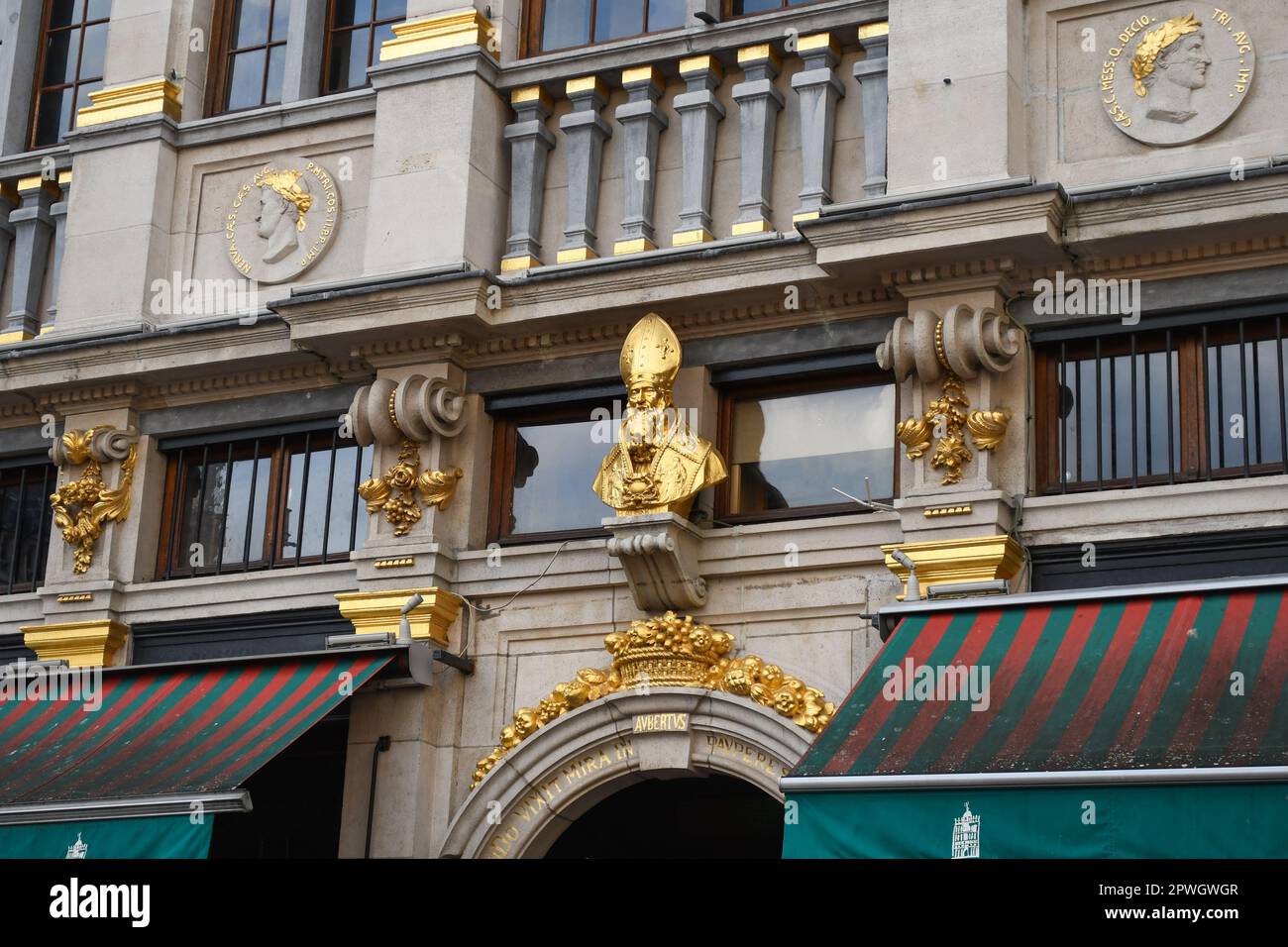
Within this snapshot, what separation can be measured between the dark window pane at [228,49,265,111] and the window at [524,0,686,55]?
269 cm

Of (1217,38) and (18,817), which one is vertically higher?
(1217,38)

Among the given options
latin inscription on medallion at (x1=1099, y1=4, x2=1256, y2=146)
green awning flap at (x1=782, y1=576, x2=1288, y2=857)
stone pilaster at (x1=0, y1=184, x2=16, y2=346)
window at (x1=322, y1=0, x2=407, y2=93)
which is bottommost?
green awning flap at (x1=782, y1=576, x2=1288, y2=857)

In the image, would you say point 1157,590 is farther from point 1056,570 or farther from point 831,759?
point 831,759

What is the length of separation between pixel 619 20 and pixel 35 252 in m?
5.57

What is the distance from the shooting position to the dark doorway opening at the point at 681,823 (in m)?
16.9

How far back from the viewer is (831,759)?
499 inches

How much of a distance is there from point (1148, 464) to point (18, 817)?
26.7 feet

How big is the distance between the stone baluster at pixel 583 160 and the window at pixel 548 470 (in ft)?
3.97

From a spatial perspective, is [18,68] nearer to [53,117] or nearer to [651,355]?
[53,117]

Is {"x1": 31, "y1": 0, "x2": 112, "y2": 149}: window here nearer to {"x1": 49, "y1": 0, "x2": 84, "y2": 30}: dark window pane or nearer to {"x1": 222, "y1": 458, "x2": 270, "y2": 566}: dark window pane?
{"x1": 49, "y1": 0, "x2": 84, "y2": 30}: dark window pane

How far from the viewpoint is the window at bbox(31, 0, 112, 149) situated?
62.7ft

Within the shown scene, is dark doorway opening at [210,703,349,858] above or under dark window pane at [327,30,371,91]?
under

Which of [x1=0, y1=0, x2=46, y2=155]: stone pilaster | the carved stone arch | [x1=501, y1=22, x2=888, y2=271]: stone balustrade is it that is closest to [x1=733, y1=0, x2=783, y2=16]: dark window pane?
[x1=501, y1=22, x2=888, y2=271]: stone balustrade

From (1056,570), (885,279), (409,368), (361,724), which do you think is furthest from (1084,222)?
(361,724)
